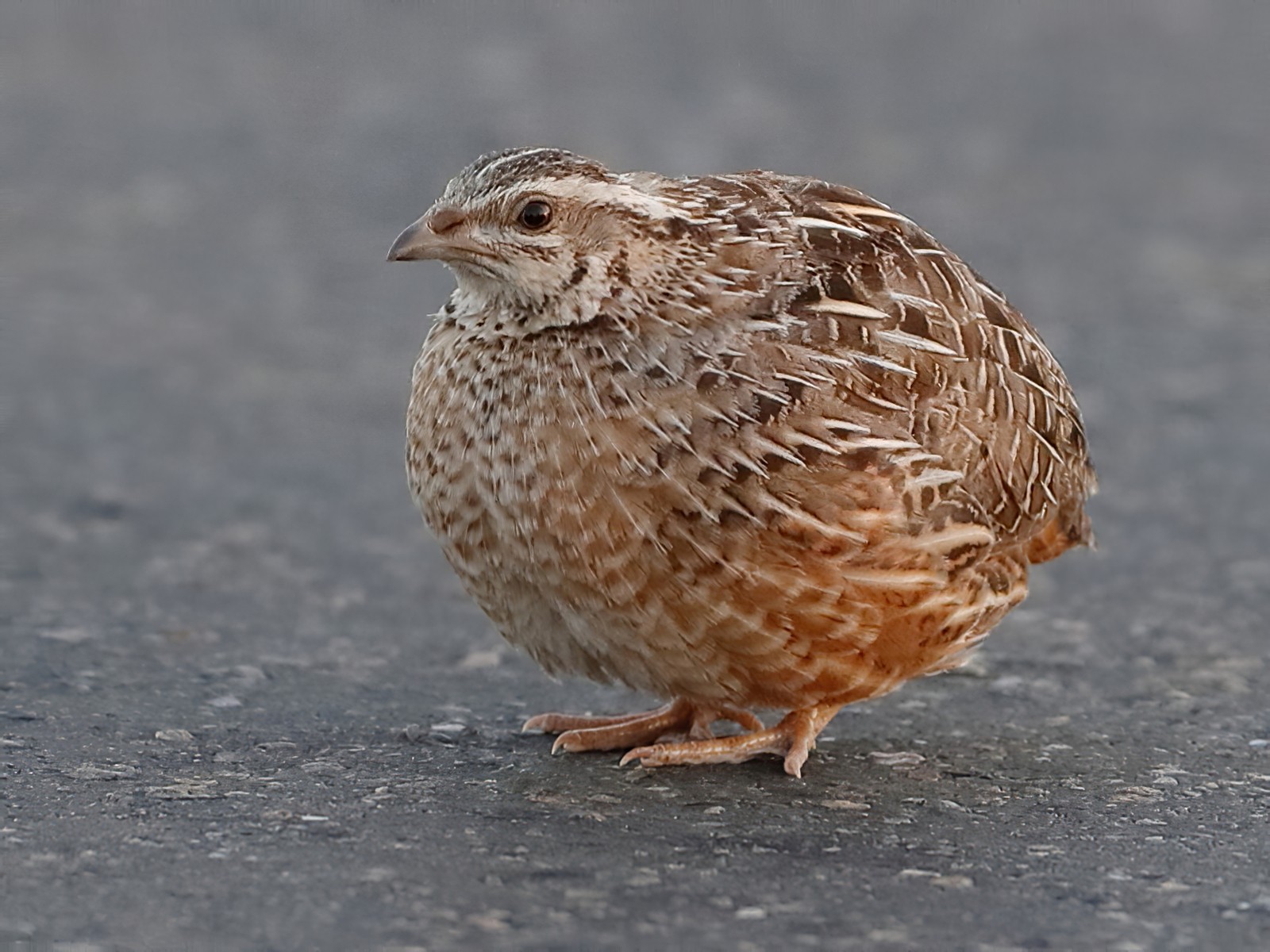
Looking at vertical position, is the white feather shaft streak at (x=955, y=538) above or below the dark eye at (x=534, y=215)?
below

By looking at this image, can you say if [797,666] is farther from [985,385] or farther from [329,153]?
[329,153]

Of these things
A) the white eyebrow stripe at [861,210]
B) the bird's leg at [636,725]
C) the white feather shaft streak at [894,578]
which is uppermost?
the white eyebrow stripe at [861,210]

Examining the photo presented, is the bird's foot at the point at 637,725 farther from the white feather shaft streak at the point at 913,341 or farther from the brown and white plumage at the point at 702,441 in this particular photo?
the white feather shaft streak at the point at 913,341

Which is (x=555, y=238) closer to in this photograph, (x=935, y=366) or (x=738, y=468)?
(x=738, y=468)

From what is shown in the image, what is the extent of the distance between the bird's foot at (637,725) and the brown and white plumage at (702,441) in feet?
0.83

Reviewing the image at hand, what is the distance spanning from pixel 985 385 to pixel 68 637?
371cm

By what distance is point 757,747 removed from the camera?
615 centimetres

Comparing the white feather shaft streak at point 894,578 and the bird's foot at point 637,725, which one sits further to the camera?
the bird's foot at point 637,725

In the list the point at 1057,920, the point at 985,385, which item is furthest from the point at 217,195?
the point at 1057,920

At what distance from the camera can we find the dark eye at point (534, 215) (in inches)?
224

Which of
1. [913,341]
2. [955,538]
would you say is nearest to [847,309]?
[913,341]

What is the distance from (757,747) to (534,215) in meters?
1.85

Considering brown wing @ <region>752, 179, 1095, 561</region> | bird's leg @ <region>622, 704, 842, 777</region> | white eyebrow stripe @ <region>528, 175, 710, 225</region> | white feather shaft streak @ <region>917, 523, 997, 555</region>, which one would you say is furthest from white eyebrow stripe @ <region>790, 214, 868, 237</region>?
bird's leg @ <region>622, 704, 842, 777</region>


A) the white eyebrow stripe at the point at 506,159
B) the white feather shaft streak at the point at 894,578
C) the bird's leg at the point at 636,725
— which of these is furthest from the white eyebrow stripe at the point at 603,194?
the bird's leg at the point at 636,725
